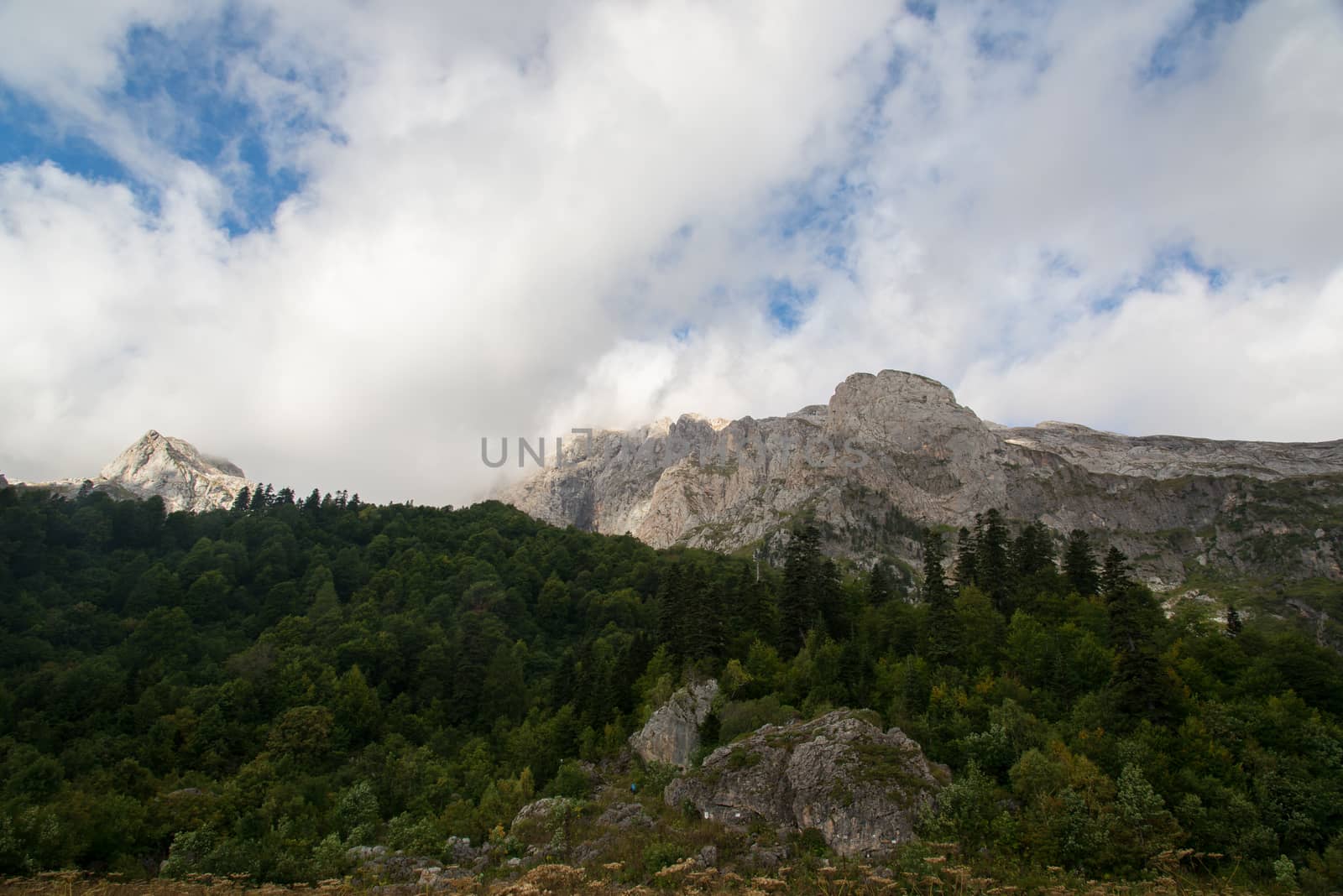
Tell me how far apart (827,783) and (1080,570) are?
47747 mm

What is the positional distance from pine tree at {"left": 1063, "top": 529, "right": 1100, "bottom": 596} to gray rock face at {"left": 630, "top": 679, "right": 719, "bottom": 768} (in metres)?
42.5

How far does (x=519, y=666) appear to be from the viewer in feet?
280

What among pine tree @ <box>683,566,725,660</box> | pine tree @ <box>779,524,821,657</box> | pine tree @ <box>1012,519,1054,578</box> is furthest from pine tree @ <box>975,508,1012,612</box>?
pine tree @ <box>683,566,725,660</box>

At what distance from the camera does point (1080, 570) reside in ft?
240

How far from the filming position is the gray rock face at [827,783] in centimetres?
3906

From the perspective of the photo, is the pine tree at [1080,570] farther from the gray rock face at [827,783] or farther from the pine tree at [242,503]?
the pine tree at [242,503]

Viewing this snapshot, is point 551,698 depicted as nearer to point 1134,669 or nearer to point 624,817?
point 624,817

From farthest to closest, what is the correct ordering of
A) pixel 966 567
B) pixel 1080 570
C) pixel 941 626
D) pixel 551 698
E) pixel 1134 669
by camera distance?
pixel 966 567, pixel 551 698, pixel 1080 570, pixel 941 626, pixel 1134 669

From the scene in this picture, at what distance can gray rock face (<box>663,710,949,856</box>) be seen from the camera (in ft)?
128

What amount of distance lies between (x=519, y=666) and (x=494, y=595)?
84.8 ft

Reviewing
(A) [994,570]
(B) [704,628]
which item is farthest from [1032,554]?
(B) [704,628]

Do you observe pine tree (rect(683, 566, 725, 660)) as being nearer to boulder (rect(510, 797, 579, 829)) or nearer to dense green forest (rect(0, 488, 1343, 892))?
dense green forest (rect(0, 488, 1343, 892))

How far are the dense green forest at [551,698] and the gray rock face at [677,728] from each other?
1.85m

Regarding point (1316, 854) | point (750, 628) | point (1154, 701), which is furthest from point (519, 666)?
point (1316, 854)
